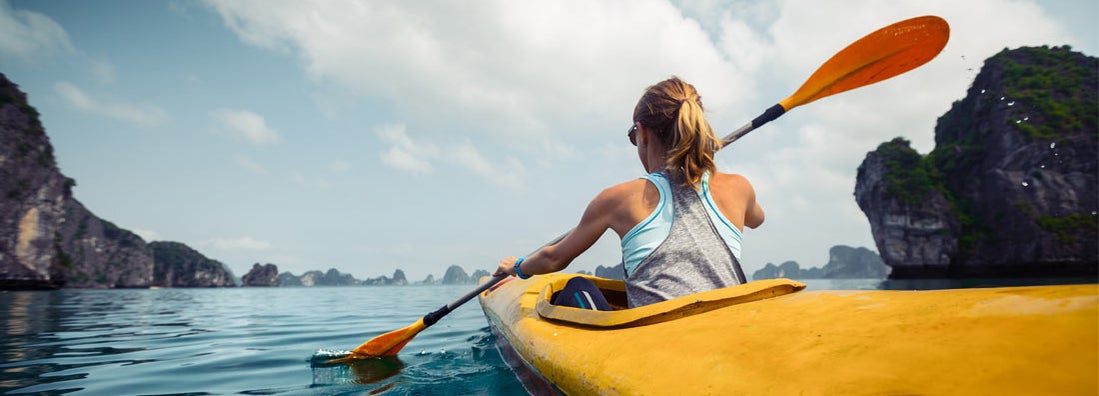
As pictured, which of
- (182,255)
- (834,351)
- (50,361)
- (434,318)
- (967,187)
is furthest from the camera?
(182,255)

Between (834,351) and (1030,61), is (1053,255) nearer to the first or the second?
(1030,61)

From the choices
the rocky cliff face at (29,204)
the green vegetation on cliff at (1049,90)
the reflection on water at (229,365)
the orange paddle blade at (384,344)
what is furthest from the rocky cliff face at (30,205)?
the green vegetation on cliff at (1049,90)

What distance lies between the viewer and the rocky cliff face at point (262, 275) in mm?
98106

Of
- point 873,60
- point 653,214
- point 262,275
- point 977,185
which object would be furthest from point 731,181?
point 262,275

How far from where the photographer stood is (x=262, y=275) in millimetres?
99750

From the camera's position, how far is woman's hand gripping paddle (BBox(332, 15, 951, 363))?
10.6 feet

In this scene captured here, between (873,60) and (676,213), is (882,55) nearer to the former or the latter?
(873,60)

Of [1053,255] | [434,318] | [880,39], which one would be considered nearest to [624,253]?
[880,39]

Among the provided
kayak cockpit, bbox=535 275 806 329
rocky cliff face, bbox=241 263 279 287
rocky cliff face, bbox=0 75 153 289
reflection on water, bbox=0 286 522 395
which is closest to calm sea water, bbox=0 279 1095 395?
reflection on water, bbox=0 286 522 395

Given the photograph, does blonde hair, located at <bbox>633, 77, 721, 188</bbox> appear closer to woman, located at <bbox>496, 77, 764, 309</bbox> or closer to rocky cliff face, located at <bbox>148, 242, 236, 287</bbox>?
woman, located at <bbox>496, 77, 764, 309</bbox>

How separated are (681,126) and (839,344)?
1.16m

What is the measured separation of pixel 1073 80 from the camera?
39469 mm

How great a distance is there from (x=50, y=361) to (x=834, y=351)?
20.6ft

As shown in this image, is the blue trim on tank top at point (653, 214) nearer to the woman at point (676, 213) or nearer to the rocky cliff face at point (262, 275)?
the woman at point (676, 213)
